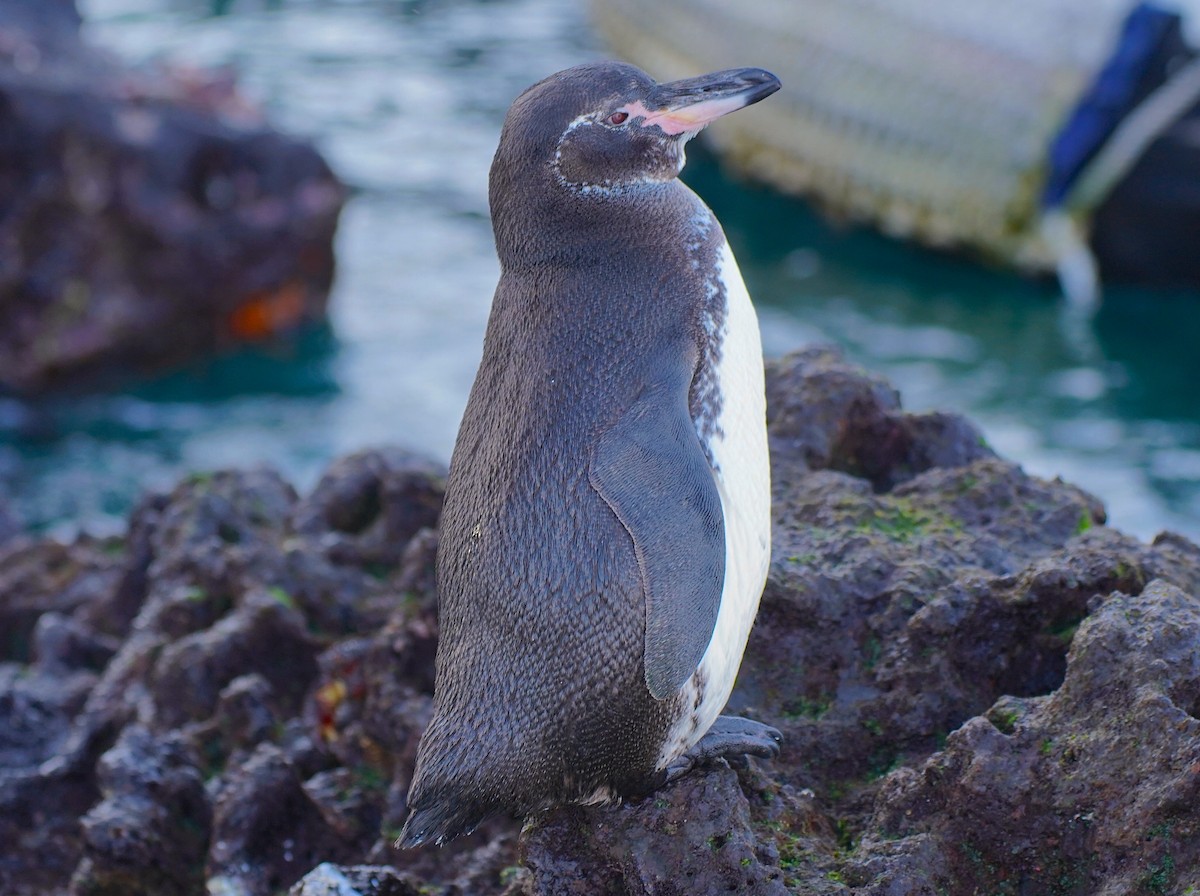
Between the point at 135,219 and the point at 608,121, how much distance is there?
569 cm

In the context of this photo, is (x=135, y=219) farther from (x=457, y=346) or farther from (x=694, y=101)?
(x=694, y=101)

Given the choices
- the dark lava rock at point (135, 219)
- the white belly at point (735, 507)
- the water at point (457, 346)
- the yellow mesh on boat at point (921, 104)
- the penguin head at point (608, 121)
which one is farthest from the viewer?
the yellow mesh on boat at point (921, 104)

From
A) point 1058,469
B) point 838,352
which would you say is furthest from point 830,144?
point 838,352

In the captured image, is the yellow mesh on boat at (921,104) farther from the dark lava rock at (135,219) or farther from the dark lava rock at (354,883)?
the dark lava rock at (354,883)

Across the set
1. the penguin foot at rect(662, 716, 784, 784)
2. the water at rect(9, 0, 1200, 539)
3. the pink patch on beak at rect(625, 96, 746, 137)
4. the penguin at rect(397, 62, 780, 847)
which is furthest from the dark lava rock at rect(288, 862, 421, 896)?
the water at rect(9, 0, 1200, 539)

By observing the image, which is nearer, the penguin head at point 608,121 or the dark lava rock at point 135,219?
the penguin head at point 608,121

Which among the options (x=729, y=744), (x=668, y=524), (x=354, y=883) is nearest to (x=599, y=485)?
(x=668, y=524)

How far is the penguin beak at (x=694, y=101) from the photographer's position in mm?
2973

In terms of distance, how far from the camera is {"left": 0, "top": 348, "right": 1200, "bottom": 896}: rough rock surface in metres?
2.62

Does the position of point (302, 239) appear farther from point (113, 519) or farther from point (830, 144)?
point (830, 144)

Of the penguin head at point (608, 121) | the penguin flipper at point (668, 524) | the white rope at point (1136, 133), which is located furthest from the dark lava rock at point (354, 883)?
the white rope at point (1136, 133)

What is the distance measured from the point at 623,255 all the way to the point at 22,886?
2434 mm

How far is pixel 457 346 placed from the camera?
9.41 meters

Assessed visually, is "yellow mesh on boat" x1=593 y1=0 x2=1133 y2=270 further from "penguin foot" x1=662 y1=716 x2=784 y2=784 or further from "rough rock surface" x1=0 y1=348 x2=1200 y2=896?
"penguin foot" x1=662 y1=716 x2=784 y2=784
